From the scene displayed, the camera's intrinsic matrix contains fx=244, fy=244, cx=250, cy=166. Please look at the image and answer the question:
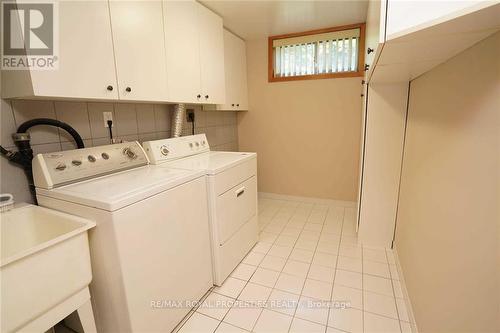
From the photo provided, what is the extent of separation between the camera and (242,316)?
1.50m

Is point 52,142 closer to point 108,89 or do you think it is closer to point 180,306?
point 108,89

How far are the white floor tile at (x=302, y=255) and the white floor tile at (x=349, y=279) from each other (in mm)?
253

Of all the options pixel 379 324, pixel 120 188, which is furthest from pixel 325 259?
pixel 120 188

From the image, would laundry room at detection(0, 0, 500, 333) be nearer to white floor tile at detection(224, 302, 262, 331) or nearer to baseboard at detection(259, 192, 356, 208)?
white floor tile at detection(224, 302, 262, 331)

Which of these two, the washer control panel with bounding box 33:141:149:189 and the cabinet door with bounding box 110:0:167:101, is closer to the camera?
the washer control panel with bounding box 33:141:149:189

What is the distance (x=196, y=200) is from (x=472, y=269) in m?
1.27

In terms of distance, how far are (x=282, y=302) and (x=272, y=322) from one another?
17 cm

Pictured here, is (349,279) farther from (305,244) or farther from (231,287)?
(231,287)

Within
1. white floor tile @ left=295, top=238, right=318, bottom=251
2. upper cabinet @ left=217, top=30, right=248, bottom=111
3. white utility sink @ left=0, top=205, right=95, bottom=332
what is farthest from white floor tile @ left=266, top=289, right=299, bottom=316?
upper cabinet @ left=217, top=30, right=248, bottom=111

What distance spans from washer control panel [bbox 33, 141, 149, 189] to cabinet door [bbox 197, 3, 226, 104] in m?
0.79

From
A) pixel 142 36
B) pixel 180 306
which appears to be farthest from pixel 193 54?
pixel 180 306

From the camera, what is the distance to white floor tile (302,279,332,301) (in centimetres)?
164

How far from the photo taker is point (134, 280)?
1.12 metres

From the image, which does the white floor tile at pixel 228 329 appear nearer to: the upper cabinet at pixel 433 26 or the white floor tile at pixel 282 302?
the white floor tile at pixel 282 302
